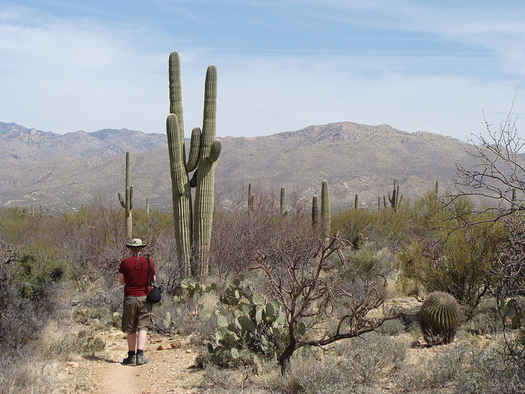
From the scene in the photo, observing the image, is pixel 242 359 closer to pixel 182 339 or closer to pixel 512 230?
pixel 182 339

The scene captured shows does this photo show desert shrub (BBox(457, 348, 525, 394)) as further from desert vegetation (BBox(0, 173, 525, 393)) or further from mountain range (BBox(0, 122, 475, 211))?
mountain range (BBox(0, 122, 475, 211))

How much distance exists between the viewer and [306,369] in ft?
20.4

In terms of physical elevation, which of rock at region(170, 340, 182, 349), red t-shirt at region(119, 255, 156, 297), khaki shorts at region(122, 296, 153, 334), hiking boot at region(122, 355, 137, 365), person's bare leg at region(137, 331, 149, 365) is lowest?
rock at region(170, 340, 182, 349)

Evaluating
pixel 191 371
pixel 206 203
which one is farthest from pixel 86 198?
pixel 191 371

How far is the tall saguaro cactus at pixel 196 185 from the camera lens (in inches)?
534

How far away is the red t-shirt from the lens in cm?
766

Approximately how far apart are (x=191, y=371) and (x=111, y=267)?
19.2ft

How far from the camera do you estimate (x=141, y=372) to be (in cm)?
741

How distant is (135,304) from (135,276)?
423 mm

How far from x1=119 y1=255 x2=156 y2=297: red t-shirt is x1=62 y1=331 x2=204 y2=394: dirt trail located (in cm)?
113

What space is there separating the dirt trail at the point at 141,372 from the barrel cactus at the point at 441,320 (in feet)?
13.3

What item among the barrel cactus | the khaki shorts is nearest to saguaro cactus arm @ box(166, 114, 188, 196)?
the khaki shorts

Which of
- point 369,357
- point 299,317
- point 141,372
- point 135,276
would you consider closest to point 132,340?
point 141,372

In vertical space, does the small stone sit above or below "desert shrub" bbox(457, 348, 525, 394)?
below
